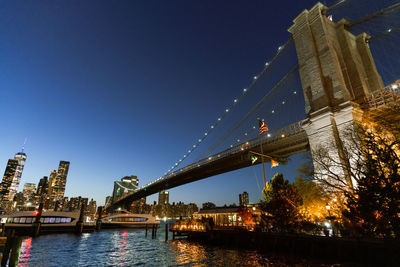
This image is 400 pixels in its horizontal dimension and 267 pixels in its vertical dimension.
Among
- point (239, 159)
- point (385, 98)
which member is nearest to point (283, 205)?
point (385, 98)

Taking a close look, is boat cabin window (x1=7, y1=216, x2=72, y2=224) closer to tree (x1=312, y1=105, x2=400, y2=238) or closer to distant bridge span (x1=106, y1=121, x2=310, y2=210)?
distant bridge span (x1=106, y1=121, x2=310, y2=210)

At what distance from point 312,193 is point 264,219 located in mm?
5217

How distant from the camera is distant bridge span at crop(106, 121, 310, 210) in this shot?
26.5 meters

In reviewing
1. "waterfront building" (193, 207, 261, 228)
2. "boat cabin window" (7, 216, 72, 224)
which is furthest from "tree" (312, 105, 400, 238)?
"boat cabin window" (7, 216, 72, 224)

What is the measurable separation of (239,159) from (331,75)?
64.3 ft

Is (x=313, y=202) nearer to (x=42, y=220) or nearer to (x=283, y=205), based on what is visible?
(x=283, y=205)

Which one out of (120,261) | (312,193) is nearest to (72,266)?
(120,261)

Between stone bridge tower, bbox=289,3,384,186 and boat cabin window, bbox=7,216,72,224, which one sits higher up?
stone bridge tower, bbox=289,3,384,186

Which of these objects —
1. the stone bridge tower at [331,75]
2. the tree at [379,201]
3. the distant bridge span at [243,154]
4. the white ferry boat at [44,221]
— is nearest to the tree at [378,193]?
the tree at [379,201]

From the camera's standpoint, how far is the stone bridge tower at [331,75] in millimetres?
19266

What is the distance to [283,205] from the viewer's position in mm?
20219

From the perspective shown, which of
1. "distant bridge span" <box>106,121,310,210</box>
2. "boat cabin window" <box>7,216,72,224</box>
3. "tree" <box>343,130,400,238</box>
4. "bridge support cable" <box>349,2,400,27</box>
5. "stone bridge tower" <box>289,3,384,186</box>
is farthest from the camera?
"boat cabin window" <box>7,216,72,224</box>

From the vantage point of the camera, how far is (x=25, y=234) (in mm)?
44438

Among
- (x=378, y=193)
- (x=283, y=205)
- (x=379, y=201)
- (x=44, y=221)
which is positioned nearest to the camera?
(x=379, y=201)
